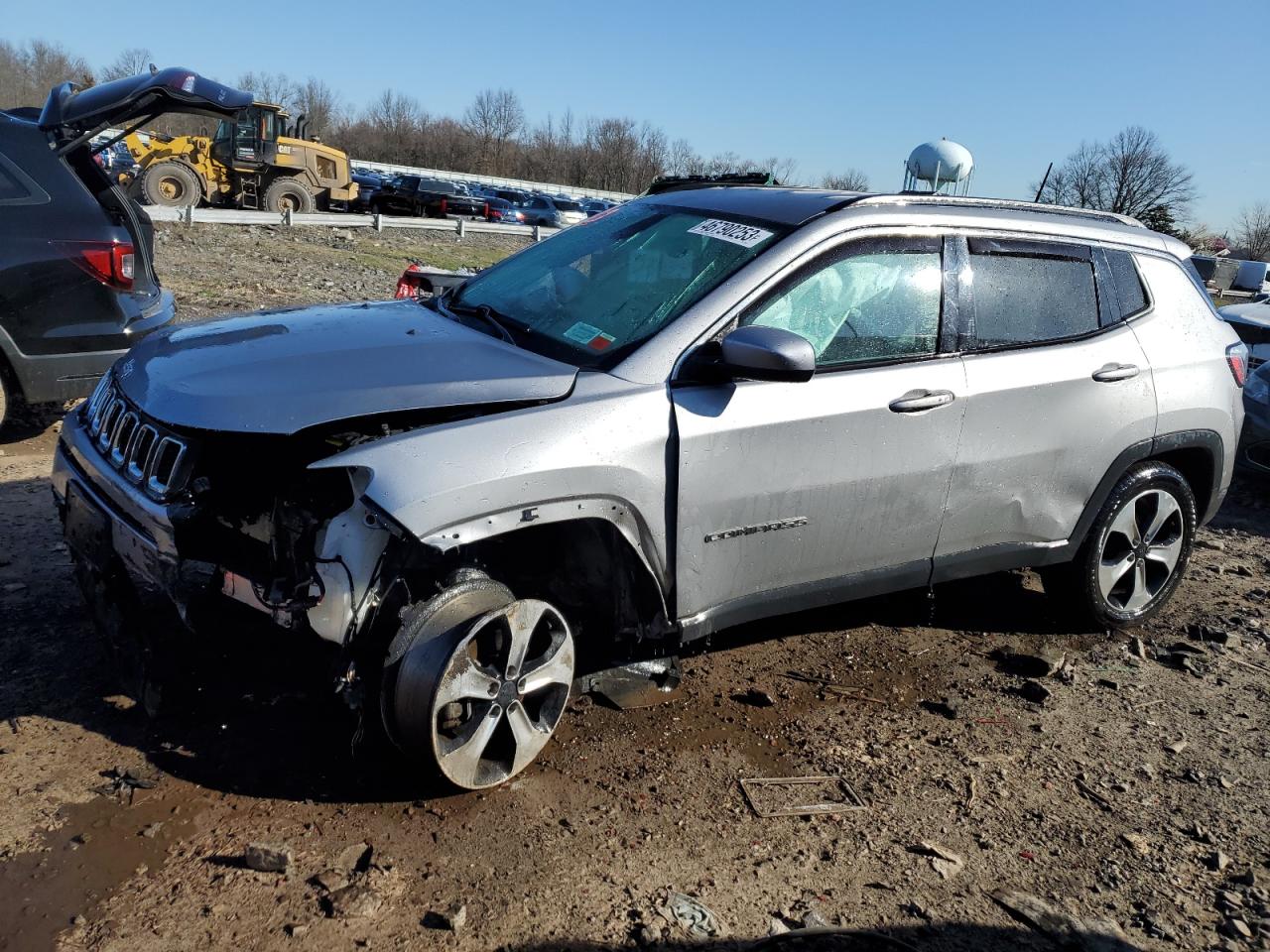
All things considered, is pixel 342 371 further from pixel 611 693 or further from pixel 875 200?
pixel 875 200

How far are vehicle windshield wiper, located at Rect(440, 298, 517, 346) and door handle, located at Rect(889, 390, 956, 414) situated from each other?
4.63 ft

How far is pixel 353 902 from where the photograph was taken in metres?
2.63

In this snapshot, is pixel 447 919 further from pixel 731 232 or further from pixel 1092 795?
pixel 731 232

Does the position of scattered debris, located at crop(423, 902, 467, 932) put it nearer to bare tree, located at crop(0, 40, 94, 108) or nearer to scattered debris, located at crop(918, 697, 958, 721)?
scattered debris, located at crop(918, 697, 958, 721)

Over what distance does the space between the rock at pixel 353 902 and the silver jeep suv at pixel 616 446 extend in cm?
43

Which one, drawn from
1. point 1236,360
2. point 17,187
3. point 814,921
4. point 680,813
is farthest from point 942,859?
point 17,187

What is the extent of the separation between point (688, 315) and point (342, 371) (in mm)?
1143

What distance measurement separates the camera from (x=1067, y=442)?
4.17 metres

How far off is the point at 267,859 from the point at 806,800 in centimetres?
167

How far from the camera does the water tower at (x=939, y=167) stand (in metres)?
8.59

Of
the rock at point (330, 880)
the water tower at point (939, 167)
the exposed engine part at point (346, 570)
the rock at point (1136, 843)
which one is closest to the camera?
the rock at point (330, 880)

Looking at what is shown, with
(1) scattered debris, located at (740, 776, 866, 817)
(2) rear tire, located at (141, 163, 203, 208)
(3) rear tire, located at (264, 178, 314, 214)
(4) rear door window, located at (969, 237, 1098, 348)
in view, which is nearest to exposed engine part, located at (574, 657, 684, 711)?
(1) scattered debris, located at (740, 776, 866, 817)

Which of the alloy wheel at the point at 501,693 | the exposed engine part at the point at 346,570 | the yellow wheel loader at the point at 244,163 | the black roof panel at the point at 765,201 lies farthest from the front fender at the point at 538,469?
the yellow wheel loader at the point at 244,163

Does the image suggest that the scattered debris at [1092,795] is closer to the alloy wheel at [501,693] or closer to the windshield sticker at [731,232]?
the alloy wheel at [501,693]
